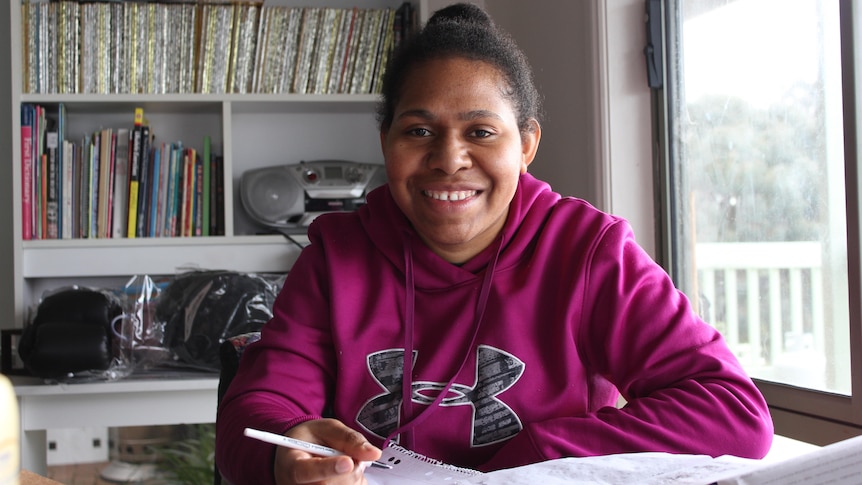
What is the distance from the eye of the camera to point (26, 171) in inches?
82.0

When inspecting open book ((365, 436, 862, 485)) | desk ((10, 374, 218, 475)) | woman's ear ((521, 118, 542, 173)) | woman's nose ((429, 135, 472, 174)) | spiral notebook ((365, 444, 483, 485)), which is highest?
woman's ear ((521, 118, 542, 173))

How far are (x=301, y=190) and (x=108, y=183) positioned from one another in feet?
1.68

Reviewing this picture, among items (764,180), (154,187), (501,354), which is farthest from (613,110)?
(154,187)

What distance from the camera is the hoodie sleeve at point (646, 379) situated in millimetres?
782

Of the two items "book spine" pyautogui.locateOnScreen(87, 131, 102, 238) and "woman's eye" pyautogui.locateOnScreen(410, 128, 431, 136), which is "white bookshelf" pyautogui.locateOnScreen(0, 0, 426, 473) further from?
"woman's eye" pyautogui.locateOnScreen(410, 128, 431, 136)

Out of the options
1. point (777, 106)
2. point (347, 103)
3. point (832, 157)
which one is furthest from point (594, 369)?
point (347, 103)

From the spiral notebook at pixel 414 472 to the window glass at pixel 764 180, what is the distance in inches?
31.4

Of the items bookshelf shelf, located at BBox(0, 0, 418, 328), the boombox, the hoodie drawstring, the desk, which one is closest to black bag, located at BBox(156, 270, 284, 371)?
the desk

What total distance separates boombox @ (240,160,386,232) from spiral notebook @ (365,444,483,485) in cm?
151

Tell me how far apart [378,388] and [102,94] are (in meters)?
1.55

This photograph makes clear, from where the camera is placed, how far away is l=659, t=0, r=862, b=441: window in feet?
4.08

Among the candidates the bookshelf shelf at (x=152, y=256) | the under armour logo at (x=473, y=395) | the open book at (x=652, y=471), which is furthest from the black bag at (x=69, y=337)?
the open book at (x=652, y=471)

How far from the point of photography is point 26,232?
2107 mm

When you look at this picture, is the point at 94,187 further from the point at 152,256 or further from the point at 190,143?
the point at 190,143
